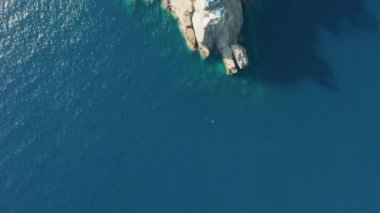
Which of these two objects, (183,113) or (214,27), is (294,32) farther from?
(183,113)

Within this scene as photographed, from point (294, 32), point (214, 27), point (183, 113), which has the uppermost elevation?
point (214, 27)

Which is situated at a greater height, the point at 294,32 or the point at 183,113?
the point at 294,32

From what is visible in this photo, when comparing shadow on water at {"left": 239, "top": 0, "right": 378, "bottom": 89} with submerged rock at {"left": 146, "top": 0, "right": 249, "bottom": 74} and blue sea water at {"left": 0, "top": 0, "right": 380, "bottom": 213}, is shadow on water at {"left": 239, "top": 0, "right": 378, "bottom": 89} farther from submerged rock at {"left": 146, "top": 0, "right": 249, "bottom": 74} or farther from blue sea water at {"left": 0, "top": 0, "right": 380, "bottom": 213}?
submerged rock at {"left": 146, "top": 0, "right": 249, "bottom": 74}

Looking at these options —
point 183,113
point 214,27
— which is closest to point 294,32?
Answer: point 214,27

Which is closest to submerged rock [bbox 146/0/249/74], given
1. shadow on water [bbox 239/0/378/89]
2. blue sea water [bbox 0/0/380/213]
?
blue sea water [bbox 0/0/380/213]

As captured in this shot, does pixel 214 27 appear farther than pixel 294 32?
No

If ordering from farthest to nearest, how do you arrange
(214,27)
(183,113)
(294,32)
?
(294,32) < (183,113) < (214,27)
